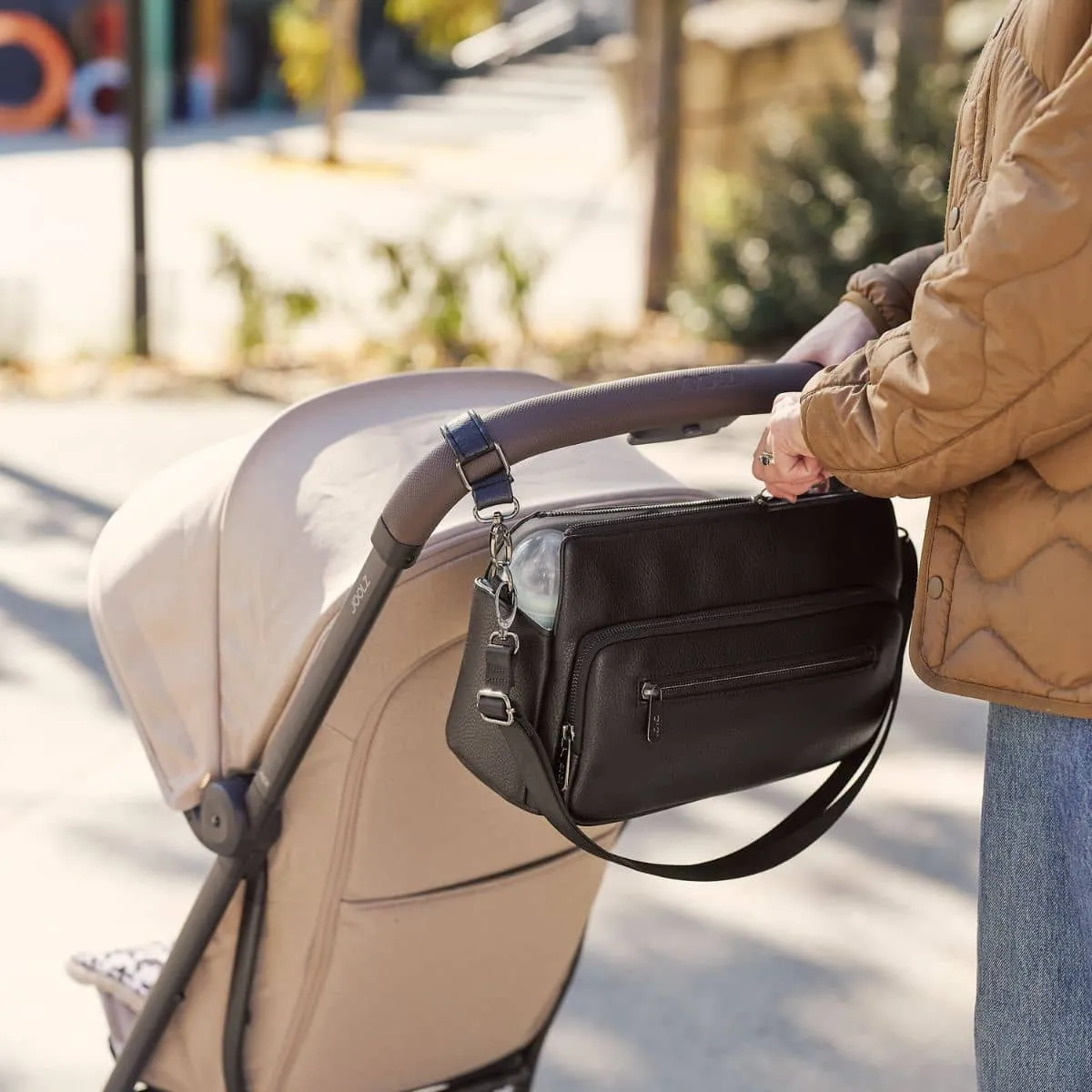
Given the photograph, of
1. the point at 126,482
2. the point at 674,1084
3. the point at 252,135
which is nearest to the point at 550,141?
the point at 252,135

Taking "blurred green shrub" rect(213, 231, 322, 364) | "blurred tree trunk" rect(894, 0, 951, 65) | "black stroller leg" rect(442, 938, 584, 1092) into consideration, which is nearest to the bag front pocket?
"black stroller leg" rect(442, 938, 584, 1092)

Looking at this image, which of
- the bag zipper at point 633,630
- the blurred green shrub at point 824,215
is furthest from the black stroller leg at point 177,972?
the blurred green shrub at point 824,215

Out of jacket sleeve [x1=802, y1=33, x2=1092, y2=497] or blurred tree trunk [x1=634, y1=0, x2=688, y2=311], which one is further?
blurred tree trunk [x1=634, y1=0, x2=688, y2=311]

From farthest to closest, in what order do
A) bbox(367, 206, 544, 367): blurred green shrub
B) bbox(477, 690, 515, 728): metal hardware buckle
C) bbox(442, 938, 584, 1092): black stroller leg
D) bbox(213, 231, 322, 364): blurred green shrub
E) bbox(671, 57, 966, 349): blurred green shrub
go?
bbox(671, 57, 966, 349): blurred green shrub → bbox(367, 206, 544, 367): blurred green shrub → bbox(213, 231, 322, 364): blurred green shrub → bbox(442, 938, 584, 1092): black stroller leg → bbox(477, 690, 515, 728): metal hardware buckle

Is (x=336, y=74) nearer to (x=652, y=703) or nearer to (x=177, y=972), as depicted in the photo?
(x=177, y=972)

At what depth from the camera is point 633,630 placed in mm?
1591

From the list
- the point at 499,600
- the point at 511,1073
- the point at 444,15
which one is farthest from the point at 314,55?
the point at 499,600

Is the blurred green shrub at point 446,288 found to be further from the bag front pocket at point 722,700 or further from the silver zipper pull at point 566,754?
the silver zipper pull at point 566,754

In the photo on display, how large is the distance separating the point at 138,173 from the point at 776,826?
6582 mm

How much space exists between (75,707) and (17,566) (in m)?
1.02

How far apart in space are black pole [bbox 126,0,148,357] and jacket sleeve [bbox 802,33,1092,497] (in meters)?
6.57

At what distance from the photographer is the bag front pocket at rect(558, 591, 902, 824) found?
1581 mm

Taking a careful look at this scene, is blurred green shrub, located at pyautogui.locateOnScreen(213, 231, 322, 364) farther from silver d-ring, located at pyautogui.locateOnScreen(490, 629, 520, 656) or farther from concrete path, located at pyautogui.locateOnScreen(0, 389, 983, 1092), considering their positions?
silver d-ring, located at pyautogui.locateOnScreen(490, 629, 520, 656)

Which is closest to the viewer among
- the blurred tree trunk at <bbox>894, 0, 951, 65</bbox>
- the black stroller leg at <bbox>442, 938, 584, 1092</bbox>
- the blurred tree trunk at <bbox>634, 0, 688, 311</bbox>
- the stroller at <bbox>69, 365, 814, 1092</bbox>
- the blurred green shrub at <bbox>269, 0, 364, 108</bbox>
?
the stroller at <bbox>69, 365, 814, 1092</bbox>
